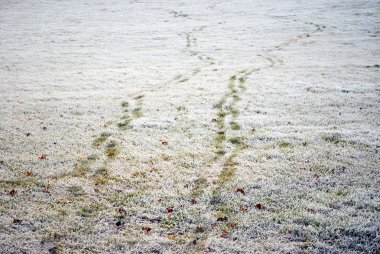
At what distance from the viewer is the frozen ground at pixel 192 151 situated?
752 centimetres

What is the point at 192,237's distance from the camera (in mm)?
7418

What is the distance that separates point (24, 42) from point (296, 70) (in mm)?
24047

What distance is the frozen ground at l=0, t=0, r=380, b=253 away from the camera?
752 cm

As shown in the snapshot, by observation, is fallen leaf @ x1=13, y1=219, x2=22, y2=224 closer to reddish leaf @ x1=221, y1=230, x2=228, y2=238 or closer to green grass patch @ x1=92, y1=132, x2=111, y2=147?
green grass patch @ x1=92, y1=132, x2=111, y2=147

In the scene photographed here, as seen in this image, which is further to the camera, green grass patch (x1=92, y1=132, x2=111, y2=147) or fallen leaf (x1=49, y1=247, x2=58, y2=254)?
green grass patch (x1=92, y1=132, x2=111, y2=147)

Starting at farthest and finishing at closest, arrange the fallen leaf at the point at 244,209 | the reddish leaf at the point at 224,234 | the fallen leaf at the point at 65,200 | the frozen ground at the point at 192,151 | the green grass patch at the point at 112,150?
1. the green grass patch at the point at 112,150
2. the fallen leaf at the point at 65,200
3. the fallen leaf at the point at 244,209
4. the frozen ground at the point at 192,151
5. the reddish leaf at the point at 224,234

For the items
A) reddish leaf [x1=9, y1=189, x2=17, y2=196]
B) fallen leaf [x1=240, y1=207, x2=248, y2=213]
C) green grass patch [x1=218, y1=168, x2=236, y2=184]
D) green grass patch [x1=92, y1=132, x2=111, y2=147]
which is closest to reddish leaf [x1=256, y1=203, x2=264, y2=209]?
fallen leaf [x1=240, y1=207, x2=248, y2=213]

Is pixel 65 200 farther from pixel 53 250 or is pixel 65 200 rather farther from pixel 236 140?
pixel 236 140

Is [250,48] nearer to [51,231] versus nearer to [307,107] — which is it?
[307,107]

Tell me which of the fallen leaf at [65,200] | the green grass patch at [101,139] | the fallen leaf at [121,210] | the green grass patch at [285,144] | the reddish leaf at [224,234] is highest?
the green grass patch at [101,139]

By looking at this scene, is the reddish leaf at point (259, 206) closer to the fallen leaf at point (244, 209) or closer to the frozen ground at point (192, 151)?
the frozen ground at point (192, 151)

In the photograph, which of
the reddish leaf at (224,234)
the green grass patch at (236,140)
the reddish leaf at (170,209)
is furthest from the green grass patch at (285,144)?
the reddish leaf at (170,209)

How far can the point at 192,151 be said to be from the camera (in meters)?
11.0

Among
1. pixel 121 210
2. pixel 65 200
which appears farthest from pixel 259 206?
pixel 65 200
